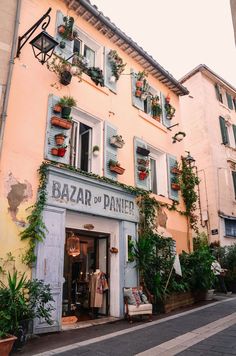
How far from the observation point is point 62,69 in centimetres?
789

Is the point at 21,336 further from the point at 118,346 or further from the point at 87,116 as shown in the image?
the point at 87,116

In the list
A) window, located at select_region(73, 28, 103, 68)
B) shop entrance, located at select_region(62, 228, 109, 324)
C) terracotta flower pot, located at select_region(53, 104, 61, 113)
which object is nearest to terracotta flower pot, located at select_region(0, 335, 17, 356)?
shop entrance, located at select_region(62, 228, 109, 324)

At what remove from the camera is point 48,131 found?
7336 mm

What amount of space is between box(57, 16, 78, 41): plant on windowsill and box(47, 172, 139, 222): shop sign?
4276 mm

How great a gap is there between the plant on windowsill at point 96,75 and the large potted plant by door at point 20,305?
238 inches

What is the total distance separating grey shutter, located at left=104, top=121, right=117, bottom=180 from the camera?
27.8ft

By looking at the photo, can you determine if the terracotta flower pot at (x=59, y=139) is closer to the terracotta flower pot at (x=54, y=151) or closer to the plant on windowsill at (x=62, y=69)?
the terracotta flower pot at (x=54, y=151)

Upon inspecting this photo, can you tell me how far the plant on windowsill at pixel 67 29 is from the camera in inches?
328

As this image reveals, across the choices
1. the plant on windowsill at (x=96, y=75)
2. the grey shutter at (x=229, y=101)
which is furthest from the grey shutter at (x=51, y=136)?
the grey shutter at (x=229, y=101)

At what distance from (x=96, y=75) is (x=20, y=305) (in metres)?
6.79

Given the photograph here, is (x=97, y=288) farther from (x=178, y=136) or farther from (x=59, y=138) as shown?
(x=178, y=136)

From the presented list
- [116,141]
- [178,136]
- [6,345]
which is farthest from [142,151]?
[6,345]

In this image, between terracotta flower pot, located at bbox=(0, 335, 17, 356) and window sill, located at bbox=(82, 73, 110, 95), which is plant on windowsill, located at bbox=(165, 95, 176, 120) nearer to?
window sill, located at bbox=(82, 73, 110, 95)

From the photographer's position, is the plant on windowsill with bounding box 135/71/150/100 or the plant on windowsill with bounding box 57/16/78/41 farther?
the plant on windowsill with bounding box 135/71/150/100
